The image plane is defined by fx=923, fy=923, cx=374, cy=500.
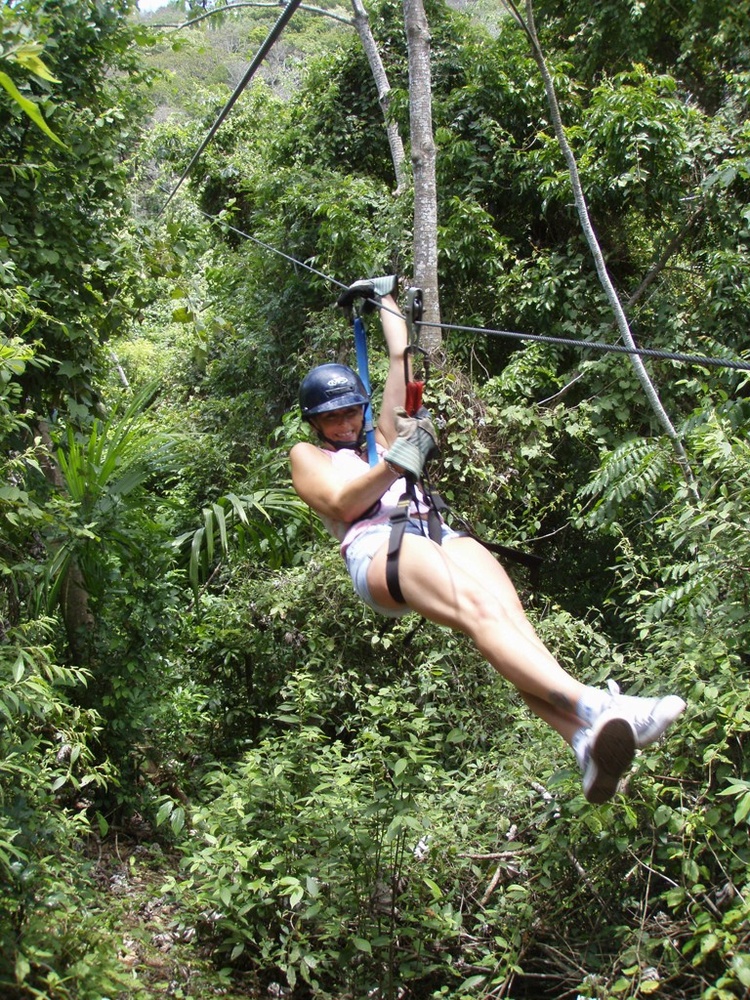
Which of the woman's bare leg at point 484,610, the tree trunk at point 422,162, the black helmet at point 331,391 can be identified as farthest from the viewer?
the tree trunk at point 422,162

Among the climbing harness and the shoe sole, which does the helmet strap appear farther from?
the shoe sole

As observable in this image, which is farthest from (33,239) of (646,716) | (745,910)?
(745,910)

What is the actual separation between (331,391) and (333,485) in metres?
0.43

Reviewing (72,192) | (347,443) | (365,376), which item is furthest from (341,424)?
(72,192)

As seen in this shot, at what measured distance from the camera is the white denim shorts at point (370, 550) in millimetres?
2785

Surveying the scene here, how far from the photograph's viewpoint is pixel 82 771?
4.25 meters

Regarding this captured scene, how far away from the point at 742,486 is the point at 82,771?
3.11 meters

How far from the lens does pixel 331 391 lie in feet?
10.7

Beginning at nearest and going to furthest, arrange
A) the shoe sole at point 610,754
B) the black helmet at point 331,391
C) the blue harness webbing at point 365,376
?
the shoe sole at point 610,754
the blue harness webbing at point 365,376
the black helmet at point 331,391

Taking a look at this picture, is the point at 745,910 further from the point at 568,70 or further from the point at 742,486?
the point at 568,70

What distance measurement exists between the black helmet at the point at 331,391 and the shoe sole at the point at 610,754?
60.2 inches

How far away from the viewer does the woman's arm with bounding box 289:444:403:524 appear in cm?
279

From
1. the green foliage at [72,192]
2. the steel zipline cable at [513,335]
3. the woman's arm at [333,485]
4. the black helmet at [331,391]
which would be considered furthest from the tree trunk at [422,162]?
the woman's arm at [333,485]

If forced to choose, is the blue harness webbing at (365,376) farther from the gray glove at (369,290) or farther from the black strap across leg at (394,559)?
the black strap across leg at (394,559)
